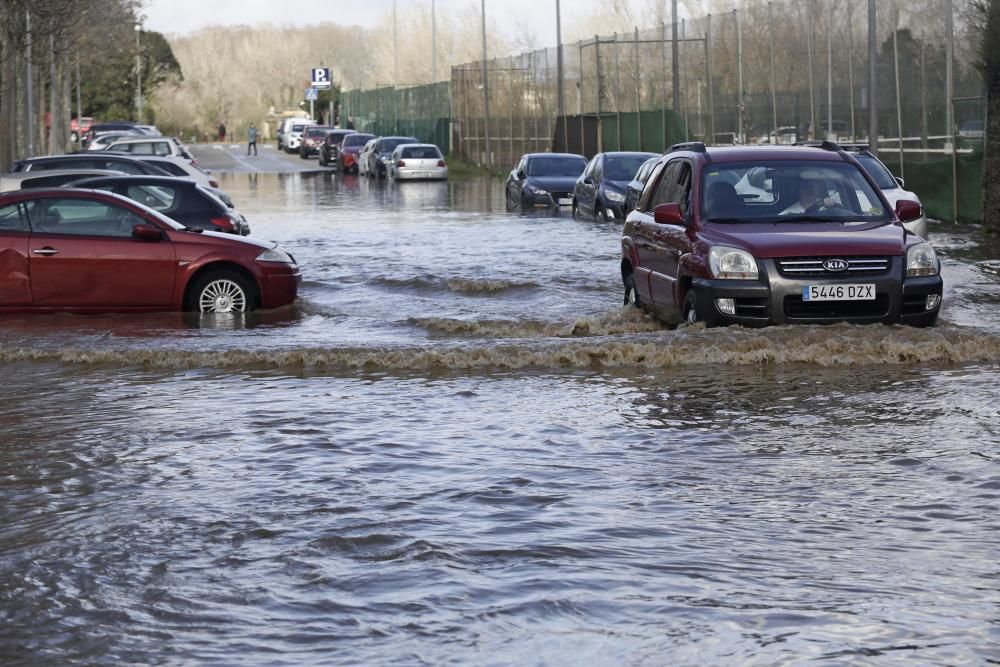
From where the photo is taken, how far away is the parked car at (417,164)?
185 feet

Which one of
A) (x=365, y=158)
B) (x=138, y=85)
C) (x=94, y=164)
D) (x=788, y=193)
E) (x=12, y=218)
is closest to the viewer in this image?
(x=788, y=193)

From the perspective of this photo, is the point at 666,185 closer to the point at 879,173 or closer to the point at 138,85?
the point at 879,173

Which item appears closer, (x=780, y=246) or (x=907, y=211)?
(x=780, y=246)

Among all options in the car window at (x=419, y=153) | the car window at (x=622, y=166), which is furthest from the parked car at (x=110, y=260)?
the car window at (x=419, y=153)

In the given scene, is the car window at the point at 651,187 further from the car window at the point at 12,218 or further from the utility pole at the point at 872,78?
the utility pole at the point at 872,78

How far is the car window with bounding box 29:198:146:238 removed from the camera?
16.2 metres

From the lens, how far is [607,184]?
3148cm

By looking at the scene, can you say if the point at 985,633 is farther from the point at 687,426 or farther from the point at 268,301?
the point at 268,301

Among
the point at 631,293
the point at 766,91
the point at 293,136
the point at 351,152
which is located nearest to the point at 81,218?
the point at 631,293

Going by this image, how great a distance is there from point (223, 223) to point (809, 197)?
9.90 metres

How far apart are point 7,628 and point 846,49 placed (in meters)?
30.4

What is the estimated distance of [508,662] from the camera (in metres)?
5.23

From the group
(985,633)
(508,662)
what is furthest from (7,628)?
(985,633)

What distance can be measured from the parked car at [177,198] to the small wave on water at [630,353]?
772cm
